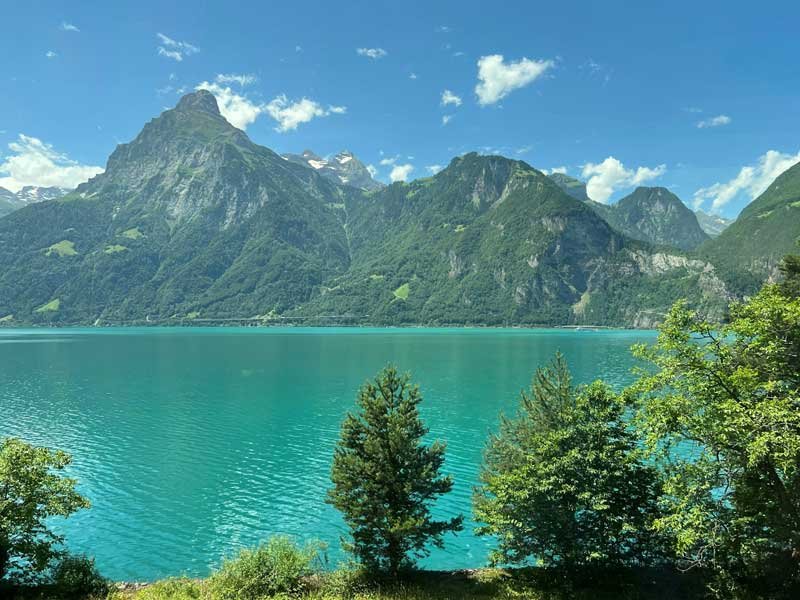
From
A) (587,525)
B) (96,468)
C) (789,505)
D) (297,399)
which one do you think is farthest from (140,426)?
(789,505)

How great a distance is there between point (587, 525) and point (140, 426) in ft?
228

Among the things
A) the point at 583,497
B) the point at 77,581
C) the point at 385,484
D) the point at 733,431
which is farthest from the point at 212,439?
the point at 733,431

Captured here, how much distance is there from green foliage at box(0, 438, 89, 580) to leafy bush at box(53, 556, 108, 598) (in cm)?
86

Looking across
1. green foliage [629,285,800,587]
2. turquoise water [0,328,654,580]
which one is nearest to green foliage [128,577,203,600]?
turquoise water [0,328,654,580]

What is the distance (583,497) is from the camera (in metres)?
21.4

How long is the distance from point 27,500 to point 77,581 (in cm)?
483

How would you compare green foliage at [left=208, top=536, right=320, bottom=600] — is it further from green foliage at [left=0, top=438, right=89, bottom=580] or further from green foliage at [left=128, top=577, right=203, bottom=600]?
green foliage at [left=0, top=438, right=89, bottom=580]

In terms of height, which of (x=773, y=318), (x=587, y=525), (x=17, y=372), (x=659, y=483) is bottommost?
(x=17, y=372)

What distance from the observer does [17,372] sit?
125750 mm

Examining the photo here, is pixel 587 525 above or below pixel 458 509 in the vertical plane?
above

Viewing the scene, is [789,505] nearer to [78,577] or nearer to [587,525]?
[587,525]

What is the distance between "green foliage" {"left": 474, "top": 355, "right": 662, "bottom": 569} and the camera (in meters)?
22.5

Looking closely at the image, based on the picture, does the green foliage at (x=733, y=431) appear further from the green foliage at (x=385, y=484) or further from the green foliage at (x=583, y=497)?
the green foliage at (x=385, y=484)

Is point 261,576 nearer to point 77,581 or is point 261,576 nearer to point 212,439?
point 77,581
